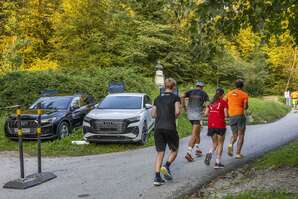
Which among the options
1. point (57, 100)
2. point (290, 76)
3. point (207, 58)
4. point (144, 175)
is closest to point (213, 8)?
point (207, 58)

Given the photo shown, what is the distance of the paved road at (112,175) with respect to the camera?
317 inches

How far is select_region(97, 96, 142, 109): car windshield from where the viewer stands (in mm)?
15117

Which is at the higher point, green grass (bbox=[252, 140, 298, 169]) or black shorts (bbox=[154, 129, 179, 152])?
black shorts (bbox=[154, 129, 179, 152])

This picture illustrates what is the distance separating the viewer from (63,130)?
15.5m

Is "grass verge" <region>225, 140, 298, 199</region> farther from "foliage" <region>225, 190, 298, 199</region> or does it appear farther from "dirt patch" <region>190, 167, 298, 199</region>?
"dirt patch" <region>190, 167, 298, 199</region>

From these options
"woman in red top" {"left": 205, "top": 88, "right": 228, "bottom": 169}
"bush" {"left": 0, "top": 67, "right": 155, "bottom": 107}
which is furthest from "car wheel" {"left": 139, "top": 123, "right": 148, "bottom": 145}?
"bush" {"left": 0, "top": 67, "right": 155, "bottom": 107}

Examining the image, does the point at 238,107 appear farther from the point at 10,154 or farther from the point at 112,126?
the point at 10,154

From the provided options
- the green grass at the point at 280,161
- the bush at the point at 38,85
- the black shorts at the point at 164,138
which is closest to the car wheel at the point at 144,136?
the green grass at the point at 280,161

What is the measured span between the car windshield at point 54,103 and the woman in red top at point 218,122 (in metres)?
7.30

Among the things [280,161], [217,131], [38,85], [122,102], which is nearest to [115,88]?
[38,85]

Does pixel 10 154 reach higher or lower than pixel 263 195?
lower

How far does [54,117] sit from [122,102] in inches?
89.2

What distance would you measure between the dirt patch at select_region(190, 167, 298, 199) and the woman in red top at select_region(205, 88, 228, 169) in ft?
2.21

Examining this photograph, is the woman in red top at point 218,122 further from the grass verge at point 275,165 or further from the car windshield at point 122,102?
the car windshield at point 122,102
